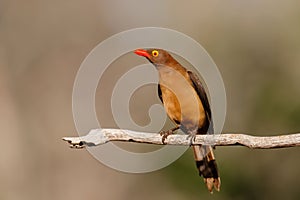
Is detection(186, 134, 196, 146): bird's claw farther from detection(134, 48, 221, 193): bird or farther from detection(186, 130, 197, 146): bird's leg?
detection(134, 48, 221, 193): bird

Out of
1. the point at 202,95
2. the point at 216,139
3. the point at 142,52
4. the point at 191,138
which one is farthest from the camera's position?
Result: the point at 202,95

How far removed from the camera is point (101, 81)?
16469mm

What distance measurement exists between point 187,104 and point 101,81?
33.3 ft

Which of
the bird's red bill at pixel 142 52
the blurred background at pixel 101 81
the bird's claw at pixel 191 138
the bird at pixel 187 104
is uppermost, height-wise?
the blurred background at pixel 101 81

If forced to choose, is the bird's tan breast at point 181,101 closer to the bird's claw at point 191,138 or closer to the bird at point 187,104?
the bird at point 187,104

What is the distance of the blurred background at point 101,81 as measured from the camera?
1434 cm

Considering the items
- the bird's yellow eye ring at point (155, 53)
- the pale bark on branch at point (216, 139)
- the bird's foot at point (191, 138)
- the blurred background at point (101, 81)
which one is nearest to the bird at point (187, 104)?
the bird's yellow eye ring at point (155, 53)

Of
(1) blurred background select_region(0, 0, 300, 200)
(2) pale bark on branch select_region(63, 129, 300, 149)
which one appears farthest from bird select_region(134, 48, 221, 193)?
(1) blurred background select_region(0, 0, 300, 200)

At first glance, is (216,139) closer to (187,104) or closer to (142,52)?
(187,104)

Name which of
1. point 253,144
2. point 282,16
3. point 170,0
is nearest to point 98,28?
point 170,0

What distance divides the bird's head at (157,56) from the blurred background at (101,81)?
7012 millimetres

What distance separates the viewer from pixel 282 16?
690 inches

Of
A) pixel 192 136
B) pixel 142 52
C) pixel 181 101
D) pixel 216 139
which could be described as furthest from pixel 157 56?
pixel 216 139

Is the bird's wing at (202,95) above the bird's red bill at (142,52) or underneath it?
underneath
